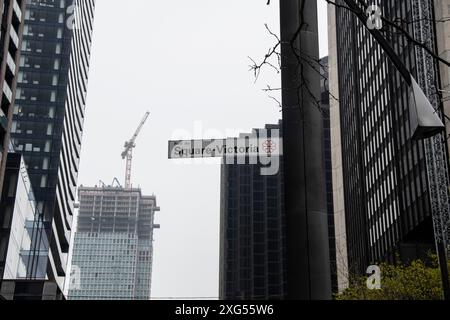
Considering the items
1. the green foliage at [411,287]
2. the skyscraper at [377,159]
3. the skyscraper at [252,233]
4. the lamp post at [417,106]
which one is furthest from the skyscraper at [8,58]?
the skyscraper at [252,233]

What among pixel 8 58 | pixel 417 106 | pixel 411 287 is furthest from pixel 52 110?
pixel 417 106

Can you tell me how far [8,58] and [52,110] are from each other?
177 feet

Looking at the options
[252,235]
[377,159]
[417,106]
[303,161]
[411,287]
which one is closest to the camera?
[417,106]

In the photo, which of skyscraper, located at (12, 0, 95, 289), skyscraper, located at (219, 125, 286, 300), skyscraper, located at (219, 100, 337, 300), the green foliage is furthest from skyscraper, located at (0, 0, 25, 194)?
skyscraper, located at (219, 125, 286, 300)

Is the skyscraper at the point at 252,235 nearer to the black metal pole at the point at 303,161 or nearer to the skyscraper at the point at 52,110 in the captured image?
the skyscraper at the point at 52,110

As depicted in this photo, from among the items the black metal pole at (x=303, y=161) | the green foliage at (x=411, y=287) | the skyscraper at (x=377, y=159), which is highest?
the skyscraper at (x=377, y=159)

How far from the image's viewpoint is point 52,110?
109m

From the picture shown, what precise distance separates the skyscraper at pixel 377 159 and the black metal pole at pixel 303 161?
3395 centimetres

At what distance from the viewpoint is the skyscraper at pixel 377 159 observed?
191ft

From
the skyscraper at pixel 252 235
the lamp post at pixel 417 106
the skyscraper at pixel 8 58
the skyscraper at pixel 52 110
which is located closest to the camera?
the lamp post at pixel 417 106

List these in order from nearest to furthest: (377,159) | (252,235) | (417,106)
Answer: (417,106) → (377,159) → (252,235)

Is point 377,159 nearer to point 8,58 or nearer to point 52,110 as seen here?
point 8,58

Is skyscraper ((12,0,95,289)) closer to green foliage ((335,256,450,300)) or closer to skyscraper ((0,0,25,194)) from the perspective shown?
skyscraper ((0,0,25,194))

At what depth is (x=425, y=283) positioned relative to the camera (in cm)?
3994
